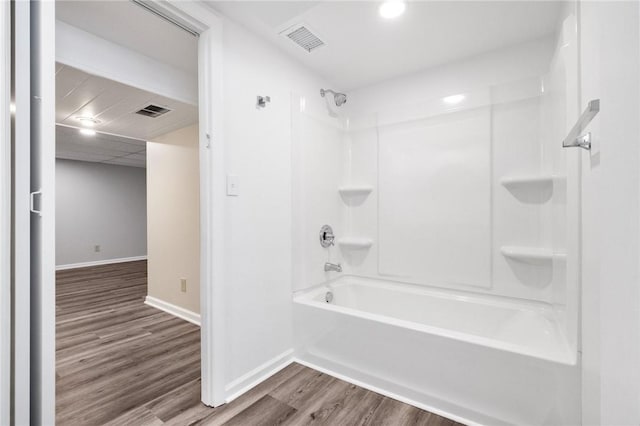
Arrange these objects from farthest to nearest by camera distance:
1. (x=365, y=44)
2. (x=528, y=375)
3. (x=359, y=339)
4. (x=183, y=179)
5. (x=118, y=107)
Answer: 1. (x=183, y=179)
2. (x=118, y=107)
3. (x=365, y=44)
4. (x=359, y=339)
5. (x=528, y=375)

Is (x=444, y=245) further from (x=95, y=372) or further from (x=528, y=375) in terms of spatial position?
(x=95, y=372)

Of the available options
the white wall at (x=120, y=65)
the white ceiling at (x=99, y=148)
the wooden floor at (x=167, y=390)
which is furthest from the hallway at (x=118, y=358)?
the white ceiling at (x=99, y=148)

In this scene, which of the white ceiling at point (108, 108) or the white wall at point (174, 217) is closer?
the white ceiling at point (108, 108)

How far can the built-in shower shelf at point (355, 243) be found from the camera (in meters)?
2.65

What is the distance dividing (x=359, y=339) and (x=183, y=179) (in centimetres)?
241

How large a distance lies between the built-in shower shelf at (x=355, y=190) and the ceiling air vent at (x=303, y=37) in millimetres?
1176

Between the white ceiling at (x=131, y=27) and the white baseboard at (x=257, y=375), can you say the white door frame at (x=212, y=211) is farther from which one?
the white ceiling at (x=131, y=27)

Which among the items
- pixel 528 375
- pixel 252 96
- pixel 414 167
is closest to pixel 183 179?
pixel 252 96

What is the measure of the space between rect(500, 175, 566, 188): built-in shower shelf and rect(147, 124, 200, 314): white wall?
2.70 meters

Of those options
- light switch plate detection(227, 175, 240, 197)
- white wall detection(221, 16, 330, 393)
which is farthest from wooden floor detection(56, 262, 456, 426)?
light switch plate detection(227, 175, 240, 197)

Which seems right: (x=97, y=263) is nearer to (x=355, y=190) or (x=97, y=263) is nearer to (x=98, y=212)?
(x=98, y=212)

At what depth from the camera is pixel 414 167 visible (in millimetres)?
2449

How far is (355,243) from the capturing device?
8.73 feet

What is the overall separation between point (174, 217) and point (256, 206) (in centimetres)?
178
